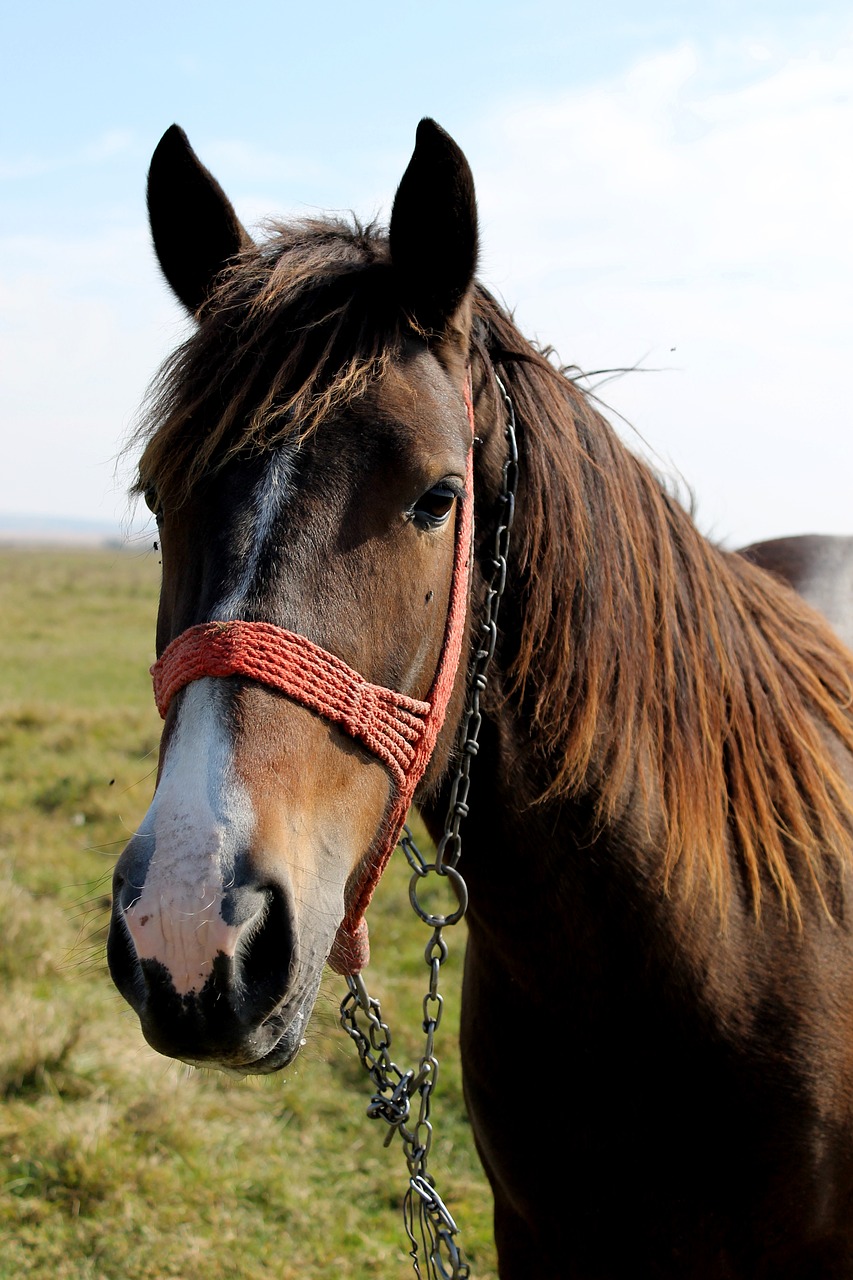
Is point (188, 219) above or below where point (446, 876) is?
above

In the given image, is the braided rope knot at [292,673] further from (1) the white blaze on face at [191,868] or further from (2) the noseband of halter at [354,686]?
(1) the white blaze on face at [191,868]

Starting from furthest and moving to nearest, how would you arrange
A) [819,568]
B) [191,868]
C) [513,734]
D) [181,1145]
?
[181,1145] < [819,568] < [513,734] < [191,868]

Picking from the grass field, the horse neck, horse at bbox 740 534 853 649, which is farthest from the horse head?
horse at bbox 740 534 853 649

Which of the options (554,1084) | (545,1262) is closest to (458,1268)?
(545,1262)

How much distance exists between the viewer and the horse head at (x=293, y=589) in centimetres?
146

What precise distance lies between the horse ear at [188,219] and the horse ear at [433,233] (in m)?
0.41

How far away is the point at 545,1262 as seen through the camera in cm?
229

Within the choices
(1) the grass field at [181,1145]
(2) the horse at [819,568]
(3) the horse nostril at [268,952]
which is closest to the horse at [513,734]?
(3) the horse nostril at [268,952]

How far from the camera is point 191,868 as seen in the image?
1.42 metres

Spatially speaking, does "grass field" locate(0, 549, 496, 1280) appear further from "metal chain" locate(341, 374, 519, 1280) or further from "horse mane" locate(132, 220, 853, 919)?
"horse mane" locate(132, 220, 853, 919)

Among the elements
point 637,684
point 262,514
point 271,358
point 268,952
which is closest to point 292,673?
point 262,514

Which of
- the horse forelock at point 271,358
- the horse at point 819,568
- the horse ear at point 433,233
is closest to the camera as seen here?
the horse forelock at point 271,358

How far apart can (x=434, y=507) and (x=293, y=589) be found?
334 millimetres

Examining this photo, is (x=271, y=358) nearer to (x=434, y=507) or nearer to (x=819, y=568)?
(x=434, y=507)
